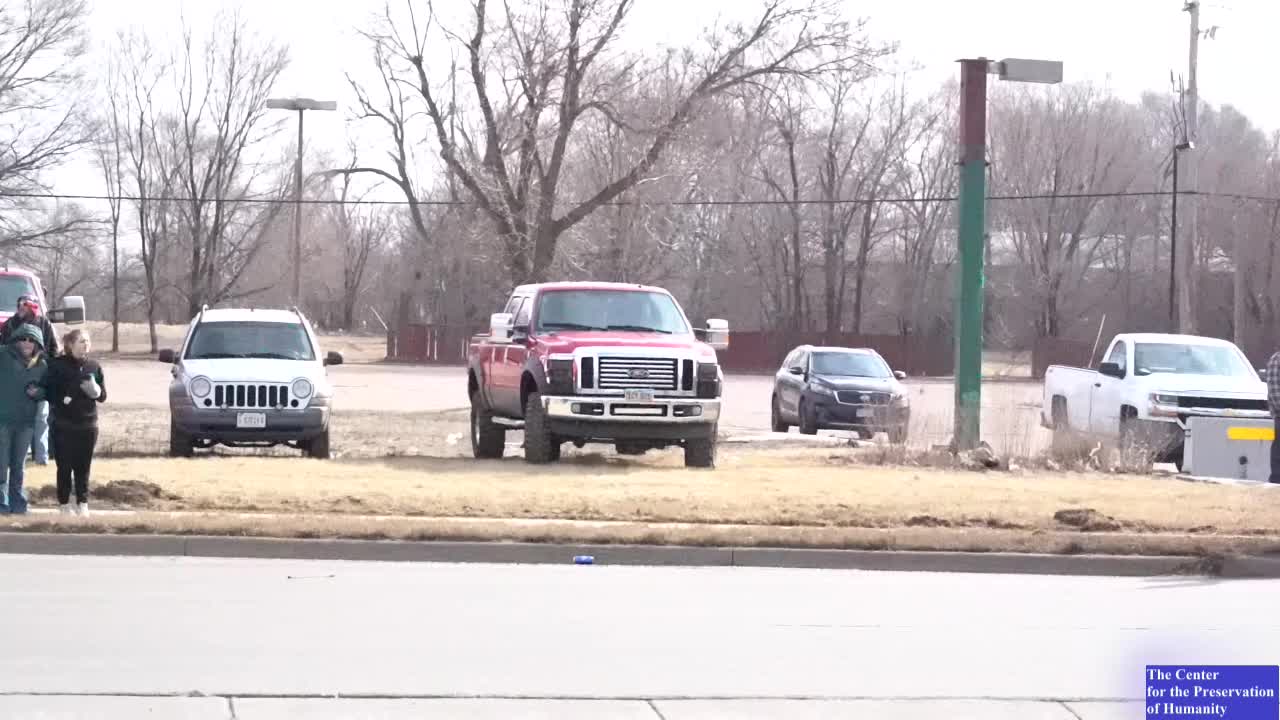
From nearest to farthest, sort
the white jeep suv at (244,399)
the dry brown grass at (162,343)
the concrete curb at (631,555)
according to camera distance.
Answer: the concrete curb at (631,555)
the white jeep suv at (244,399)
the dry brown grass at (162,343)

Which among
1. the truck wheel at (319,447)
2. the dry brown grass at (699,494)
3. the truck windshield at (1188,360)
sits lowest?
the dry brown grass at (699,494)

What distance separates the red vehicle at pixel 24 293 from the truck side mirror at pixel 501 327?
578 cm

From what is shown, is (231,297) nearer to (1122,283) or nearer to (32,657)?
(1122,283)

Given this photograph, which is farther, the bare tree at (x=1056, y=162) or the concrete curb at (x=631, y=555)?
the bare tree at (x=1056, y=162)

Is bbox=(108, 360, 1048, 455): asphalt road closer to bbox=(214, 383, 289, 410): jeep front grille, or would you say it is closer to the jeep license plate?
the jeep license plate

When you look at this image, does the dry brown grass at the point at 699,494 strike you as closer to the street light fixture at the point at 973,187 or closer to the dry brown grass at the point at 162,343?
the street light fixture at the point at 973,187

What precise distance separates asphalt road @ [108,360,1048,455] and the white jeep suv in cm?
838

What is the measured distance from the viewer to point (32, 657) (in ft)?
27.6

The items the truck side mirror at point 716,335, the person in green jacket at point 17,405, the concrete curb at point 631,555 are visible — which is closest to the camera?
the concrete curb at point 631,555

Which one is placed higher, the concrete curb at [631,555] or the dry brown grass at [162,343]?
the dry brown grass at [162,343]

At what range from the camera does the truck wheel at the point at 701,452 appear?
763 inches

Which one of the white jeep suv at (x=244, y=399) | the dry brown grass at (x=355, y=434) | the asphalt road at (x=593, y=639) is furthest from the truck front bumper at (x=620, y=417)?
the asphalt road at (x=593, y=639)

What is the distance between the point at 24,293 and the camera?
22.2m

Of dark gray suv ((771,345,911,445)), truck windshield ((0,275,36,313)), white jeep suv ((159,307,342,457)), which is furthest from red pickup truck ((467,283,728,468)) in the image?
dark gray suv ((771,345,911,445))
